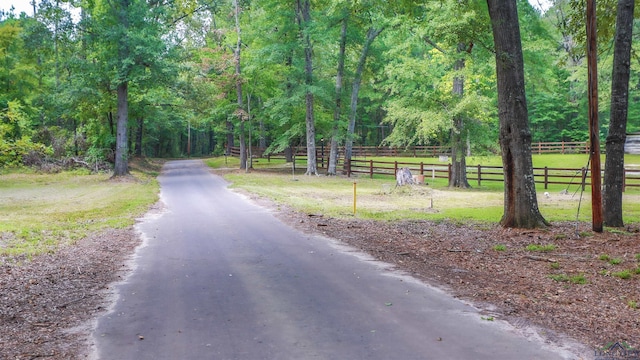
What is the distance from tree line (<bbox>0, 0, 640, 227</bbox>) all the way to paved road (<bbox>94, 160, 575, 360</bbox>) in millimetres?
6056

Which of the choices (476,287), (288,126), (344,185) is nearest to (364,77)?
(288,126)

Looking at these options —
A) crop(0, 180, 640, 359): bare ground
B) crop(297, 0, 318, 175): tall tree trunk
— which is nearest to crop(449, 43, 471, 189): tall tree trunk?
crop(297, 0, 318, 175): tall tree trunk

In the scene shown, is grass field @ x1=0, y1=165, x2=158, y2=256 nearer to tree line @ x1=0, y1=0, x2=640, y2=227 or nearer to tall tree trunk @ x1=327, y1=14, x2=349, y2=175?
tree line @ x1=0, y1=0, x2=640, y2=227

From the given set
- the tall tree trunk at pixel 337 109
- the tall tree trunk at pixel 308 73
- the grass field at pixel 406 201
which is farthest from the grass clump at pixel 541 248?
the tall tree trunk at pixel 337 109

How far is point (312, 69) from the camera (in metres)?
32.7

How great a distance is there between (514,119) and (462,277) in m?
5.27

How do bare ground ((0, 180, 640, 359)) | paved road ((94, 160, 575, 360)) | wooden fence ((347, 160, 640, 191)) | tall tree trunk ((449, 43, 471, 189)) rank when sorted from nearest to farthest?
1. paved road ((94, 160, 575, 360))
2. bare ground ((0, 180, 640, 359))
3. tall tree trunk ((449, 43, 471, 189))
4. wooden fence ((347, 160, 640, 191))

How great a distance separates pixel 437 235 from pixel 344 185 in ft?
49.9

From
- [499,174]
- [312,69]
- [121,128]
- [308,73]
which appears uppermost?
[312,69]

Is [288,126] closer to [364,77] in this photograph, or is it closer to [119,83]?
[364,77]

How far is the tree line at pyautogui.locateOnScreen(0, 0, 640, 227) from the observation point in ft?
38.9

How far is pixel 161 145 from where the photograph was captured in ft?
235

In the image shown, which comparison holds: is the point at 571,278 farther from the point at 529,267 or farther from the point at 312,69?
the point at 312,69

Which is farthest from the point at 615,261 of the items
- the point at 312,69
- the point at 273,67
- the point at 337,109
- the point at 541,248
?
the point at 273,67
